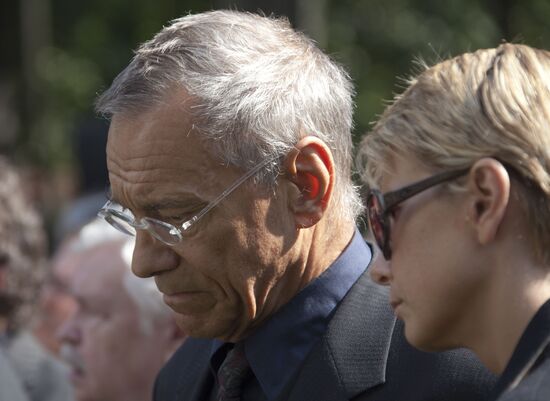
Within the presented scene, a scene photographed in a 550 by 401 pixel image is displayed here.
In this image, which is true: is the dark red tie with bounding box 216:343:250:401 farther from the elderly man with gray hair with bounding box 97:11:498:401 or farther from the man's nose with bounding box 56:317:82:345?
the man's nose with bounding box 56:317:82:345

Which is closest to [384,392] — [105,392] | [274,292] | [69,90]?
[274,292]

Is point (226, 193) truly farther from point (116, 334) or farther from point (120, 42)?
point (120, 42)

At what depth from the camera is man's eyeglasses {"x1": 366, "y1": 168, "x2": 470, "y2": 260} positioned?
2.38 meters

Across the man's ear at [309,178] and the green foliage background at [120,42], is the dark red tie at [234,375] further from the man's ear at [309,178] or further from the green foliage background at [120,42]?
the green foliage background at [120,42]

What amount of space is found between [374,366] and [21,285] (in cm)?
313

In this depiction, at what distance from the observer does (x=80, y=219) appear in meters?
7.95

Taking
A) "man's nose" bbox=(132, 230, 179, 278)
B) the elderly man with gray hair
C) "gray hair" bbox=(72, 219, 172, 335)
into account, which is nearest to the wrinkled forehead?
the elderly man with gray hair

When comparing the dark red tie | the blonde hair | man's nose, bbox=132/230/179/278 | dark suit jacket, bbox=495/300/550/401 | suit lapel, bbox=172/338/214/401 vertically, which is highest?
the blonde hair

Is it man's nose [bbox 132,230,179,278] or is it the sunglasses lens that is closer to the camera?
the sunglasses lens

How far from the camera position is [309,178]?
3.07 meters

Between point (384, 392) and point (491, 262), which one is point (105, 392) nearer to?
point (384, 392)

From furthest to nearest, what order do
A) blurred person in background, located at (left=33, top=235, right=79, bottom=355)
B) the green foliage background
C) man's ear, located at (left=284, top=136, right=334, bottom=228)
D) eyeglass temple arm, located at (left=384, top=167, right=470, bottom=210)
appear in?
the green foliage background < blurred person in background, located at (left=33, top=235, right=79, bottom=355) < man's ear, located at (left=284, top=136, right=334, bottom=228) < eyeglass temple arm, located at (left=384, top=167, right=470, bottom=210)

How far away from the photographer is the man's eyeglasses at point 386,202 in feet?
7.80

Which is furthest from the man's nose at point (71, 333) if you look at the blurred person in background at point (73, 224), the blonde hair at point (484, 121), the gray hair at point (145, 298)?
the blonde hair at point (484, 121)
